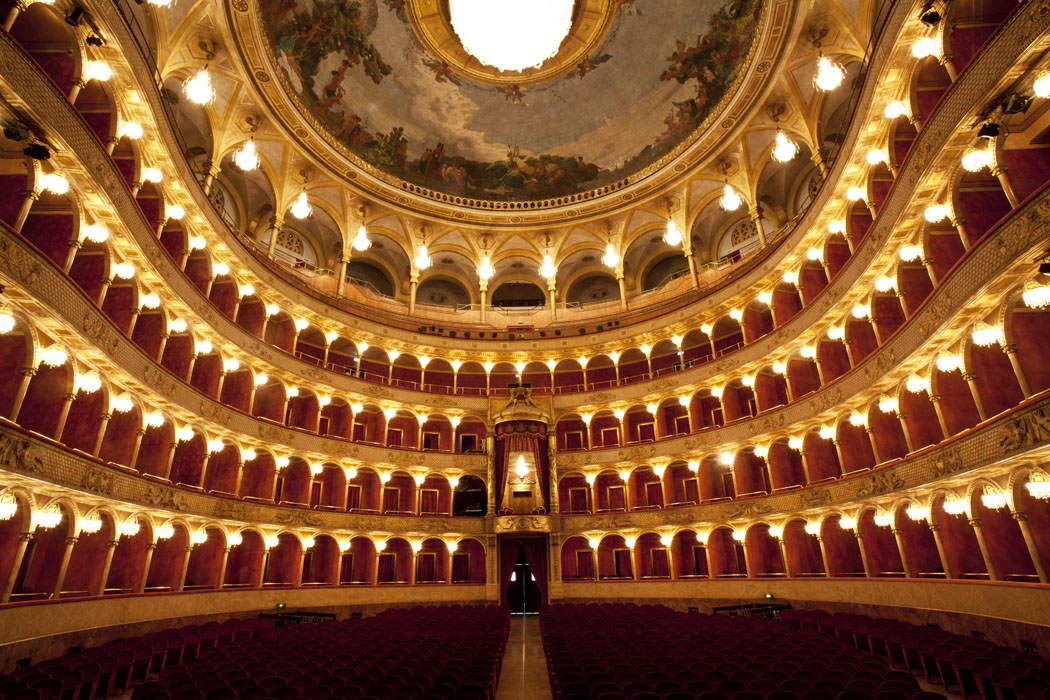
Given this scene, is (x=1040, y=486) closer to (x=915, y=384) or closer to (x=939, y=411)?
(x=939, y=411)

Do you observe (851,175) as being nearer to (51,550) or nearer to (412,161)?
(412,161)

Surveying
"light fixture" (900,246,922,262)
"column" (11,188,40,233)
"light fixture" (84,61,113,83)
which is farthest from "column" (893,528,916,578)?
"light fixture" (84,61,113,83)

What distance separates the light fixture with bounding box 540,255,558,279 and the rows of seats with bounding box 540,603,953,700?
25.1 m

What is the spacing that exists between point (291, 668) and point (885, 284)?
18.5 metres

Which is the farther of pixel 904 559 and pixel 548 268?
pixel 548 268

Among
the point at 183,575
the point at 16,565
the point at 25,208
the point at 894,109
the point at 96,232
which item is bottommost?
the point at 183,575

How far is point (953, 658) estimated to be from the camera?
8.80m

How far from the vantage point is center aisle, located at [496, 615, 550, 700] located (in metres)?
10.4

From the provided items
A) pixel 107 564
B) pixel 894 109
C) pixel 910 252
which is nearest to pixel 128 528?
pixel 107 564

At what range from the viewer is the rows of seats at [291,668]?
6.57 m

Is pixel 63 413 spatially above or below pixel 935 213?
below

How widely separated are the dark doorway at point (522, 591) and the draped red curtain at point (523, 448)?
4963mm

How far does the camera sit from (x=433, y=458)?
2891cm

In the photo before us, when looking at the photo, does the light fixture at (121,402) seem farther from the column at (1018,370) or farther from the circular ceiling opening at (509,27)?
the circular ceiling opening at (509,27)
